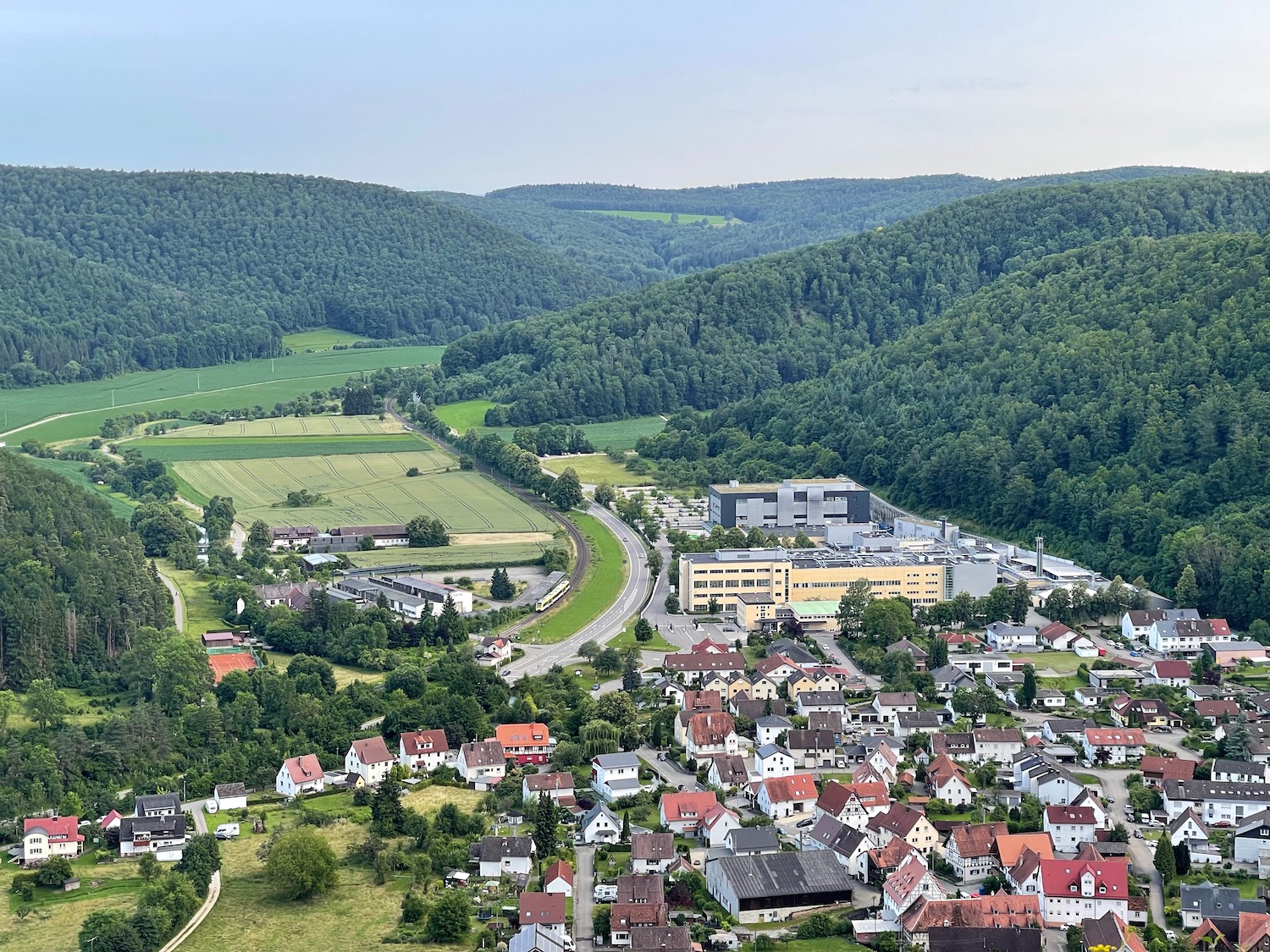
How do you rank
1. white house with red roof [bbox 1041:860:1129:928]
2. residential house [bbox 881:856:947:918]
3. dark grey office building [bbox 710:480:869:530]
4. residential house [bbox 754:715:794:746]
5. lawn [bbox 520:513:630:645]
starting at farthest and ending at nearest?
dark grey office building [bbox 710:480:869:530] < lawn [bbox 520:513:630:645] < residential house [bbox 754:715:794:746] < residential house [bbox 881:856:947:918] < white house with red roof [bbox 1041:860:1129:928]

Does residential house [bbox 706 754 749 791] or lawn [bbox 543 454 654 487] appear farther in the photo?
lawn [bbox 543 454 654 487]

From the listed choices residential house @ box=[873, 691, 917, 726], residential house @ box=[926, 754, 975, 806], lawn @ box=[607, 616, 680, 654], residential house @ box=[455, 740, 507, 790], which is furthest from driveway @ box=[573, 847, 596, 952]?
lawn @ box=[607, 616, 680, 654]

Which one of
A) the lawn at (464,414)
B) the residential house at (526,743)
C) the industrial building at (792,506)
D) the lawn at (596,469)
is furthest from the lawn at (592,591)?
the lawn at (464,414)

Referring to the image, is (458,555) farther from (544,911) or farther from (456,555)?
(544,911)

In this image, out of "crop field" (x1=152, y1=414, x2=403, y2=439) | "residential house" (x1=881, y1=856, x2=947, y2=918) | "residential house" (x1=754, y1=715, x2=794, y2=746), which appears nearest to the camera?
"residential house" (x1=881, y1=856, x2=947, y2=918)

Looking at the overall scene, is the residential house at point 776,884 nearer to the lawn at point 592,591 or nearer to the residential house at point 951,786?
the residential house at point 951,786

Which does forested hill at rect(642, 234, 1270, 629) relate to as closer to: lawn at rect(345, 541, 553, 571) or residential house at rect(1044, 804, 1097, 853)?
lawn at rect(345, 541, 553, 571)

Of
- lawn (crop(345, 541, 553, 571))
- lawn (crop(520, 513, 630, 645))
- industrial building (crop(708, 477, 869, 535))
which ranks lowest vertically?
lawn (crop(520, 513, 630, 645))

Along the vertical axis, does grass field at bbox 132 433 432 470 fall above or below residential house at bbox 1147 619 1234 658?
above
